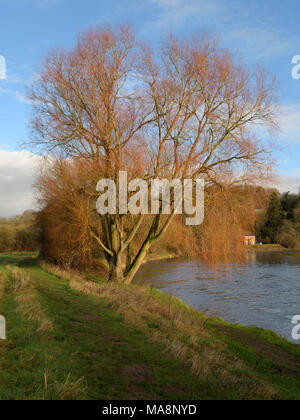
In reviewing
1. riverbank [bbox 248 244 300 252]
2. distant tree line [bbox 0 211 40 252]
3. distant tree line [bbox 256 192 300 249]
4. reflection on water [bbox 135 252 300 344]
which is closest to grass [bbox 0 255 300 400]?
reflection on water [bbox 135 252 300 344]

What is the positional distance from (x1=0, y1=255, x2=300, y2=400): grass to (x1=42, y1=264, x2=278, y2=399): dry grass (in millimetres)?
26

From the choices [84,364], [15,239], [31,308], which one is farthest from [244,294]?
[15,239]

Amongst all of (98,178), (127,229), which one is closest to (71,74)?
(98,178)

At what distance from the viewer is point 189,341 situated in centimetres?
859

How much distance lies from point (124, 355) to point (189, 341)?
2.69 metres

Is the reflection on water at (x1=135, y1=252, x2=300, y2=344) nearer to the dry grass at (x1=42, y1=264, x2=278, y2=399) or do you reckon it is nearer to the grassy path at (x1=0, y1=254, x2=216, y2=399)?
the dry grass at (x1=42, y1=264, x2=278, y2=399)

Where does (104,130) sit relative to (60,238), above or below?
above

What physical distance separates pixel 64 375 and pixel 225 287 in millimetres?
19863

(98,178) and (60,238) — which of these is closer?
(98,178)

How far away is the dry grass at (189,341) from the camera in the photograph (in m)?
6.05

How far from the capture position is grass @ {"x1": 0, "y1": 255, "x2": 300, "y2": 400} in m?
4.86

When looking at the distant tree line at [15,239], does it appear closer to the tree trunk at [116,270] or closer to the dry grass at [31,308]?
the tree trunk at [116,270]

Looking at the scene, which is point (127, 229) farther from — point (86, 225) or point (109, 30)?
point (109, 30)
